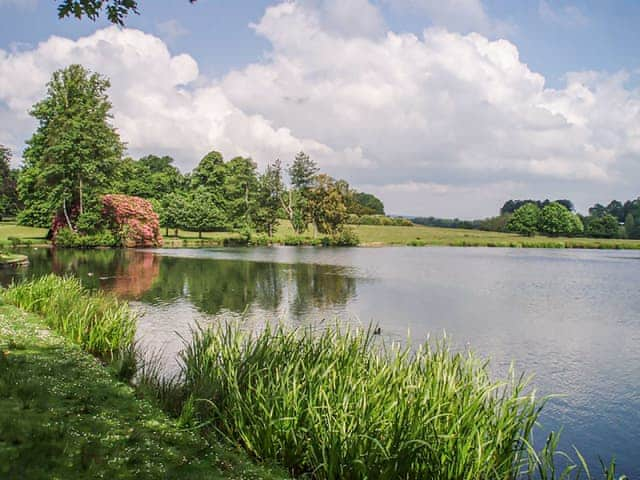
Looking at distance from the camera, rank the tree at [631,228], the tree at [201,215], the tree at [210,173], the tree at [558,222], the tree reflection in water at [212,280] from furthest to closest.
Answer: the tree at [558,222] → the tree at [631,228] → the tree at [210,173] → the tree at [201,215] → the tree reflection in water at [212,280]

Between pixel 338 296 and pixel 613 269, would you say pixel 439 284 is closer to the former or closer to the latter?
pixel 338 296

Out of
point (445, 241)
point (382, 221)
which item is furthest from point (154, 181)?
point (445, 241)

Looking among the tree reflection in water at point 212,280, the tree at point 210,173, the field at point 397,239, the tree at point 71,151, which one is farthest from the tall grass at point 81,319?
the tree at point 210,173

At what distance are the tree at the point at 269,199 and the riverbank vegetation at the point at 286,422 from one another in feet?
171

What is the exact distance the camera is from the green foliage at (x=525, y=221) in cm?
8086

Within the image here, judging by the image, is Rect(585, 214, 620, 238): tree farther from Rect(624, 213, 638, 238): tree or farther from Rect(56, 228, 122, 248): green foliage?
Rect(56, 228, 122, 248): green foliage

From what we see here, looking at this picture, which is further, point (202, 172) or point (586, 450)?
point (202, 172)

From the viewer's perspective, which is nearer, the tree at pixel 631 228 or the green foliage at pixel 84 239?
the green foliage at pixel 84 239

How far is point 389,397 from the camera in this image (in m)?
4.94

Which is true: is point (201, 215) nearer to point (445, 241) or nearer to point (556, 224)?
point (445, 241)

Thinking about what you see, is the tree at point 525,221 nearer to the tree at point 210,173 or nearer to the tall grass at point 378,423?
the tree at point 210,173

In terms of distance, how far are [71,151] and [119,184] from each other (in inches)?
229

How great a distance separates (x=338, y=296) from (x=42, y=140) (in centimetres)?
3624

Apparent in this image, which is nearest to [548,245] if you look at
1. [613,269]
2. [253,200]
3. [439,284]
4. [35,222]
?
[613,269]
